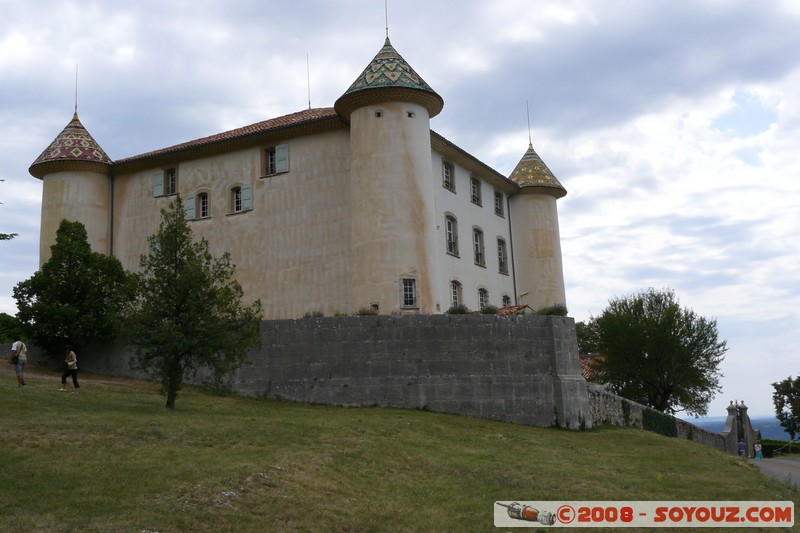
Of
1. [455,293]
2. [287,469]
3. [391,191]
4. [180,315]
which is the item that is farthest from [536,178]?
[287,469]

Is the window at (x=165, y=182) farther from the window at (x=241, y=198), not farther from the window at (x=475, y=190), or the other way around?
the window at (x=475, y=190)

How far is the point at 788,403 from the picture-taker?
241 feet

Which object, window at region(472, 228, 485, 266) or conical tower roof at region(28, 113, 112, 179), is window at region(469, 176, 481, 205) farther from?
conical tower roof at region(28, 113, 112, 179)

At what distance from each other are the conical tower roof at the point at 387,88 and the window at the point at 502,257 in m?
11.2

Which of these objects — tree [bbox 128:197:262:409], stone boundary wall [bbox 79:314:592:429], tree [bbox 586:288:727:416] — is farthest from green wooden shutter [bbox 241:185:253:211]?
tree [bbox 586:288:727:416]

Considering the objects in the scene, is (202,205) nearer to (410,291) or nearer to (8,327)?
(8,327)

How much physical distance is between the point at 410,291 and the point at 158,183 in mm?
14604

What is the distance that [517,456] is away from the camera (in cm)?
2070

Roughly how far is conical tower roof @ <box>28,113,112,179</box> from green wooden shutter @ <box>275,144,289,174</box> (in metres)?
9.33

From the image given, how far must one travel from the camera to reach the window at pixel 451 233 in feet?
127

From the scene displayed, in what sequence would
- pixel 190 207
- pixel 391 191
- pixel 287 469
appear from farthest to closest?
pixel 190 207, pixel 391 191, pixel 287 469

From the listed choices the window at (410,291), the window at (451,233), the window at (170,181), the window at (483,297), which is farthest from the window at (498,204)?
the window at (170,181)

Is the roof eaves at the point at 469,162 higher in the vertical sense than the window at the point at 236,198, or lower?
higher

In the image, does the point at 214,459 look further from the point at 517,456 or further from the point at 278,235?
the point at 278,235
